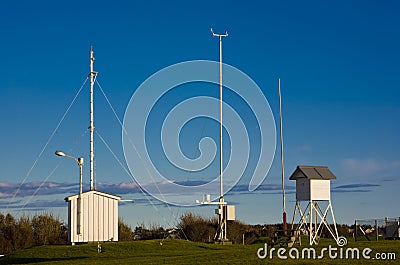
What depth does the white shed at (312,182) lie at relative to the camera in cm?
5078

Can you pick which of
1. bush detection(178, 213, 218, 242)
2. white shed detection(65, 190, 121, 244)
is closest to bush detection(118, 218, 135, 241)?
bush detection(178, 213, 218, 242)

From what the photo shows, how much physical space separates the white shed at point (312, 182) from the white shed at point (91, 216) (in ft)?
45.0

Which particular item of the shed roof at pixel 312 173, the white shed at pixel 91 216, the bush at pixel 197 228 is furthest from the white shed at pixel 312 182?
the bush at pixel 197 228

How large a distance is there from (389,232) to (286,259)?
81.9 feet

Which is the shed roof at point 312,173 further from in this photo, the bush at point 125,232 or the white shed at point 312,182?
the bush at point 125,232

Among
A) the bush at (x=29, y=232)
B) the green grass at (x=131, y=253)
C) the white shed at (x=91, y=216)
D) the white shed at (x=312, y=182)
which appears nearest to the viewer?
the green grass at (x=131, y=253)

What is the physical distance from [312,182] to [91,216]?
16.4 meters

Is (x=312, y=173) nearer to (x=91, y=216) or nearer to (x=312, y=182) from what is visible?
(x=312, y=182)

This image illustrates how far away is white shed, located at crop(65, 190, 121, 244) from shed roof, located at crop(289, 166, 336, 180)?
44.9 feet

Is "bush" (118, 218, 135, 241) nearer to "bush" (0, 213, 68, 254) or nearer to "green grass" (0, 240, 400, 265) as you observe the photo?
"bush" (0, 213, 68, 254)

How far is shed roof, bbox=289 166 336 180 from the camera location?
50.8 metres

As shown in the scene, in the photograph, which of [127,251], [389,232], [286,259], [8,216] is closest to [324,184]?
[389,232]

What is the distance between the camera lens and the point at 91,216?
180 feet

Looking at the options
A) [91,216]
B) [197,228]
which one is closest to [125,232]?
[197,228]
